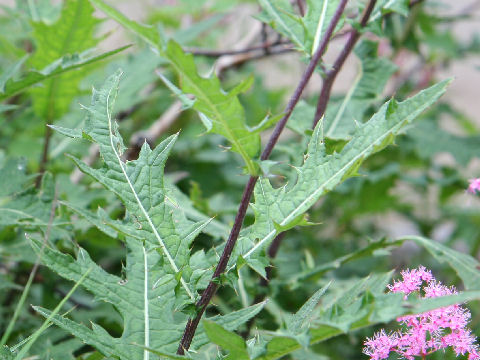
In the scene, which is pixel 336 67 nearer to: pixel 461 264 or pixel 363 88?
pixel 363 88

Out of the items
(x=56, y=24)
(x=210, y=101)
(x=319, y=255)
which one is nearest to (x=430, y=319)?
(x=210, y=101)

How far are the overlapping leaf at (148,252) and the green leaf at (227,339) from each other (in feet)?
0.22

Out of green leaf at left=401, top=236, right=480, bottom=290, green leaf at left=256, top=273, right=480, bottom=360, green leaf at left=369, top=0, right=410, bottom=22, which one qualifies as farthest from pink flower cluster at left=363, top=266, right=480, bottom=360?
green leaf at left=369, top=0, right=410, bottom=22

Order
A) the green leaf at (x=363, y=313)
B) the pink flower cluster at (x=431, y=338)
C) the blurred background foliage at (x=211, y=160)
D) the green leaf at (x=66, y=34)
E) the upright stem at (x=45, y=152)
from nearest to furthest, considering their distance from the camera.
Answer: the green leaf at (x=363, y=313) → the pink flower cluster at (x=431, y=338) → the blurred background foliage at (x=211, y=160) → the green leaf at (x=66, y=34) → the upright stem at (x=45, y=152)

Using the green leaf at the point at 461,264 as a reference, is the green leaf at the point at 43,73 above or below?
above

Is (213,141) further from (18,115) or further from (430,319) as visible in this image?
(430,319)

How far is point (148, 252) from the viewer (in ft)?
2.55

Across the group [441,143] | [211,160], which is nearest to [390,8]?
[441,143]

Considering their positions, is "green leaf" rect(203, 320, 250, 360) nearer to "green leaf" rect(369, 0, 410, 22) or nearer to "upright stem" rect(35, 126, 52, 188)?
"green leaf" rect(369, 0, 410, 22)

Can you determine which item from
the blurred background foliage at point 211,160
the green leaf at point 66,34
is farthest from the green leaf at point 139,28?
the green leaf at point 66,34

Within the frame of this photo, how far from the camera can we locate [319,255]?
1.83 m

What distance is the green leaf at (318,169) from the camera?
2.46ft

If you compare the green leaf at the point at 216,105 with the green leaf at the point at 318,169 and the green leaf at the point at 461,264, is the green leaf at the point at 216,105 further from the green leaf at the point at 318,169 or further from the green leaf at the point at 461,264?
the green leaf at the point at 461,264

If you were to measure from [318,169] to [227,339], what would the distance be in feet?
0.81
